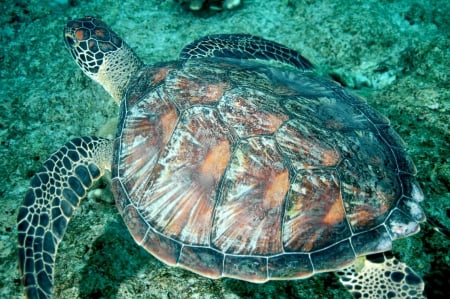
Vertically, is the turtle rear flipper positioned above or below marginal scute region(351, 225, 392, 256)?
below

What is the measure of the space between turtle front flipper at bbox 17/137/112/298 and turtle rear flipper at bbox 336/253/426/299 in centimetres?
175

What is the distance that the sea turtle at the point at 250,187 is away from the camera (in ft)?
5.76

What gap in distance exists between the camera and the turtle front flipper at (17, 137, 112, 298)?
1.85 m

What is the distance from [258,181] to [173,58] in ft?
7.44

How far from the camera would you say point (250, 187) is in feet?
5.94

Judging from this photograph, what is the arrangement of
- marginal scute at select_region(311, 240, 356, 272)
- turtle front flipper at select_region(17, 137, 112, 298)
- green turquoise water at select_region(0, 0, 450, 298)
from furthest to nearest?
green turquoise water at select_region(0, 0, 450, 298) < turtle front flipper at select_region(17, 137, 112, 298) < marginal scute at select_region(311, 240, 356, 272)

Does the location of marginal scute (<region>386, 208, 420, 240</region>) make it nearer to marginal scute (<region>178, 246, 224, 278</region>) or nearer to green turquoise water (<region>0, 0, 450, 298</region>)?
green turquoise water (<region>0, 0, 450, 298</region>)

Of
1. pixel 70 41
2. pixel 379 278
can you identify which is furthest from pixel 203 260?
pixel 70 41

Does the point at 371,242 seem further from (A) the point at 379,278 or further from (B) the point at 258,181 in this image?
(B) the point at 258,181

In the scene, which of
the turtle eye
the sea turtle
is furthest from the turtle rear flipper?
the turtle eye

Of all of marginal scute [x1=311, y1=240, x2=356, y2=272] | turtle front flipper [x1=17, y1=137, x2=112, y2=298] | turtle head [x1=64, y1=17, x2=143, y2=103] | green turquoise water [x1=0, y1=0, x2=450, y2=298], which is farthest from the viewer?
turtle head [x1=64, y1=17, x2=143, y2=103]

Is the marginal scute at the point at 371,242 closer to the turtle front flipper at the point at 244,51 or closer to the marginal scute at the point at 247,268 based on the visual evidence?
the marginal scute at the point at 247,268

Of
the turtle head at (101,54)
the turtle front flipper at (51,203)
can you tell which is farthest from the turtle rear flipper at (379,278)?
the turtle head at (101,54)

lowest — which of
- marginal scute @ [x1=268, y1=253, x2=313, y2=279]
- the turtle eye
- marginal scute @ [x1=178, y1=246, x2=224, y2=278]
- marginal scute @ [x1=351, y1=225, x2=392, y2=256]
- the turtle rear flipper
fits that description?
the turtle rear flipper
